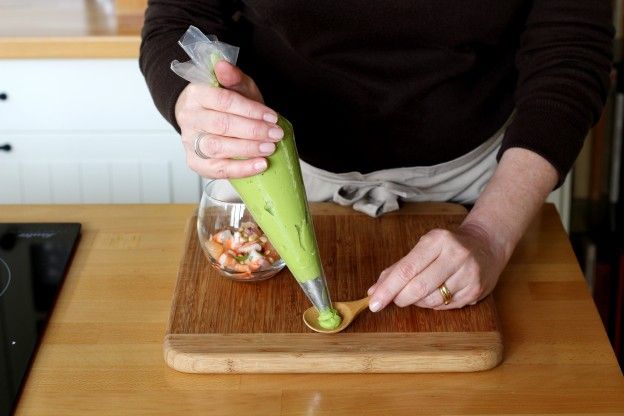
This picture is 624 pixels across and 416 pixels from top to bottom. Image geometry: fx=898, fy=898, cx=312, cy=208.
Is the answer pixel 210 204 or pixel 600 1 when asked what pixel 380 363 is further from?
pixel 600 1

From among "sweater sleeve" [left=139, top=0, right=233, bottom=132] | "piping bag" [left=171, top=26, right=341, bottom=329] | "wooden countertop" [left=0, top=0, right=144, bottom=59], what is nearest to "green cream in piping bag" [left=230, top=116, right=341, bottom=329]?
"piping bag" [left=171, top=26, right=341, bottom=329]

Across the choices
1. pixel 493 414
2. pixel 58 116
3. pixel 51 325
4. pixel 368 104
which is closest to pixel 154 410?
pixel 51 325

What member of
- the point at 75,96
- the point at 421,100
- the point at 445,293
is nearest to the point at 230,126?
the point at 445,293

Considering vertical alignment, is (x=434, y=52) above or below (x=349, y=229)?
above

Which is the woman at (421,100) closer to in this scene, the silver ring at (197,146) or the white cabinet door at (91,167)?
the silver ring at (197,146)

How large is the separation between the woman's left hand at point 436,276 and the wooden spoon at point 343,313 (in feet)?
0.04

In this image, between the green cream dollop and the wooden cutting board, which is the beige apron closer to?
the wooden cutting board

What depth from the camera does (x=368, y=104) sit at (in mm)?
1233

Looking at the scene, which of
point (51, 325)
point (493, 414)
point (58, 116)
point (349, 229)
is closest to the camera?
point (493, 414)

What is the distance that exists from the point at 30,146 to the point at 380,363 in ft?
3.62

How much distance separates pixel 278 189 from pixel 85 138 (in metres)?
0.98

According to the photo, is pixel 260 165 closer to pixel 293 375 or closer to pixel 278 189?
pixel 278 189

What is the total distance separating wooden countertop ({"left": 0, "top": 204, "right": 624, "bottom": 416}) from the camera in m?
0.87

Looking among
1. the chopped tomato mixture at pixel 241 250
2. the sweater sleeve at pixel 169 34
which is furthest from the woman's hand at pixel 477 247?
the sweater sleeve at pixel 169 34
